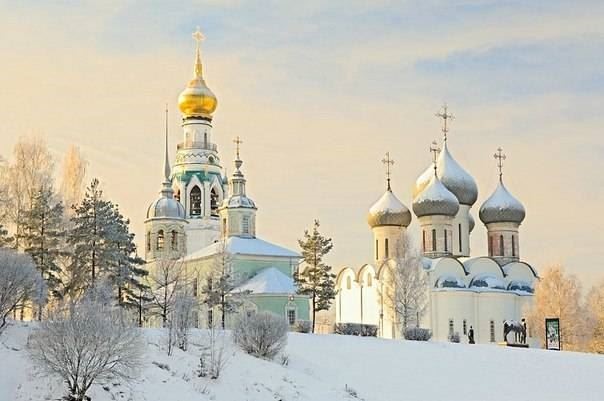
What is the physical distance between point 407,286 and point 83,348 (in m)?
30.1

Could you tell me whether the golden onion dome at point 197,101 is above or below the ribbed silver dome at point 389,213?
above

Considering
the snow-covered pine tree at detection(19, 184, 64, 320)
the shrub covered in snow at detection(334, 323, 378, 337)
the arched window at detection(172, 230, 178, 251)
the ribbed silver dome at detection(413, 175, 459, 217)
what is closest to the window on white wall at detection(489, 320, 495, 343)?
the ribbed silver dome at detection(413, 175, 459, 217)

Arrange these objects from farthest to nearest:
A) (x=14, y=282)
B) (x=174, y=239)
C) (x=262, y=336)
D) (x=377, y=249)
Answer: (x=174, y=239)
(x=377, y=249)
(x=262, y=336)
(x=14, y=282)

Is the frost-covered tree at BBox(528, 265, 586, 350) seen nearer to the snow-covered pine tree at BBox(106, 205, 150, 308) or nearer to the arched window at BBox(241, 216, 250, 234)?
the arched window at BBox(241, 216, 250, 234)

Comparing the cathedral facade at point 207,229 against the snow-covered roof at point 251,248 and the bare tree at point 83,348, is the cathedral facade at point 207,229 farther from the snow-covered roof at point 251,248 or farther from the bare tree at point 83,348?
the bare tree at point 83,348

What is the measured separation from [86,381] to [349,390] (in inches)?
298

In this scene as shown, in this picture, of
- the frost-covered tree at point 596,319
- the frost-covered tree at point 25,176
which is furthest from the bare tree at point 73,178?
the frost-covered tree at point 596,319

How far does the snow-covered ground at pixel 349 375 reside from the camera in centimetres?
2258

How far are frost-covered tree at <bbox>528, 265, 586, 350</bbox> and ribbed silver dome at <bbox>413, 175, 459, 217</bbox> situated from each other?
6.59 m

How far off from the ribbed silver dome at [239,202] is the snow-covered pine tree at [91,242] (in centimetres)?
2029

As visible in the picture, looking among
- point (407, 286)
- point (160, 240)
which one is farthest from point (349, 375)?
point (160, 240)

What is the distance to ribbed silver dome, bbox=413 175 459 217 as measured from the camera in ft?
180

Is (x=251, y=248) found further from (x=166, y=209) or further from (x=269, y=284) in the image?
(x=166, y=209)

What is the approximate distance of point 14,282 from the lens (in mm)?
25812
